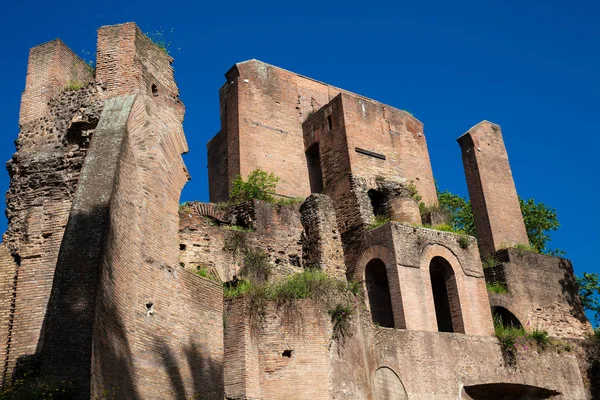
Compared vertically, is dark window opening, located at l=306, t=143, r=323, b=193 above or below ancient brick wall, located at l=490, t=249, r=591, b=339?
above

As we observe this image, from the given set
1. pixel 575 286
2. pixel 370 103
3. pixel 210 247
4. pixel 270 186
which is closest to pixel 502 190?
pixel 575 286

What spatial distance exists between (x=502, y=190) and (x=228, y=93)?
8972 millimetres

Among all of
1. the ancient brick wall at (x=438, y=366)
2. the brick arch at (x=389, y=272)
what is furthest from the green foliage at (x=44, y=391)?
the brick arch at (x=389, y=272)

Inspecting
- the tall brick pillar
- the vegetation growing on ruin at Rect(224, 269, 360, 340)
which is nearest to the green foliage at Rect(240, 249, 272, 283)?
the vegetation growing on ruin at Rect(224, 269, 360, 340)

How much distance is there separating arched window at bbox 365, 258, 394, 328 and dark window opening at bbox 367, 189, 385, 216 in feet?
6.48

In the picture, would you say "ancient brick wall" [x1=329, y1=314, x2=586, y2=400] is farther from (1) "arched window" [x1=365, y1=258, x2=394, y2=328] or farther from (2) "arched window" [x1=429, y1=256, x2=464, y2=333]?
(1) "arched window" [x1=365, y1=258, x2=394, y2=328]

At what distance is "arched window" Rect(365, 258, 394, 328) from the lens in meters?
17.9

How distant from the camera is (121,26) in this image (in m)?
12.5

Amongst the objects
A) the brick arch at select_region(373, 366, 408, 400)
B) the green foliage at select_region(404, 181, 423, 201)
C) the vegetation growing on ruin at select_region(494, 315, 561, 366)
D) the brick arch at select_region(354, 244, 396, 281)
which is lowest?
the brick arch at select_region(373, 366, 408, 400)

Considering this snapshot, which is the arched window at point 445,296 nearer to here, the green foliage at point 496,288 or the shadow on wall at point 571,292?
the green foliage at point 496,288

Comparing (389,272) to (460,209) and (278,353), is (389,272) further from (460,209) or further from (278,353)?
(460,209)

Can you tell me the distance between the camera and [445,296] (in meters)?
19.4

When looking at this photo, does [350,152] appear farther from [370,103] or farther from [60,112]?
[60,112]

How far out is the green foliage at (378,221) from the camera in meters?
18.3
